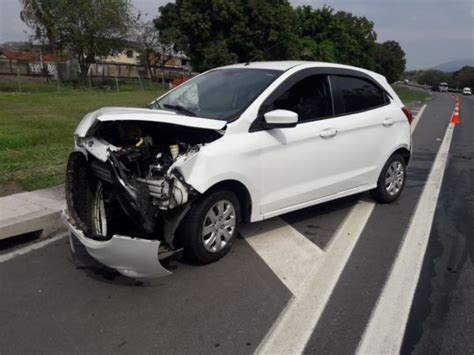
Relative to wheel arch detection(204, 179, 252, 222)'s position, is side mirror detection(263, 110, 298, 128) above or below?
above

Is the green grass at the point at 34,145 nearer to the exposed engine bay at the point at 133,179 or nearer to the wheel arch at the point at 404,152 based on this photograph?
the exposed engine bay at the point at 133,179

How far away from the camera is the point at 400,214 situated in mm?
6047

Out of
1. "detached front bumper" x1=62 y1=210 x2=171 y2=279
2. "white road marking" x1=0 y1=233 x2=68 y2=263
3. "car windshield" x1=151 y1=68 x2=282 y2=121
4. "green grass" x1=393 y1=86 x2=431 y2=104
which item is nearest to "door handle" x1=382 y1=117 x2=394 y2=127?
"car windshield" x1=151 y1=68 x2=282 y2=121

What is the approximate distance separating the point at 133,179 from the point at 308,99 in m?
2.22

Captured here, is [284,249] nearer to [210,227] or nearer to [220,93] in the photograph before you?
[210,227]

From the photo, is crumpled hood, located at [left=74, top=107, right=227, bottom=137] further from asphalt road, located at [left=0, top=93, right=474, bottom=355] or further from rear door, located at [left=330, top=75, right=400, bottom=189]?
rear door, located at [left=330, top=75, right=400, bottom=189]

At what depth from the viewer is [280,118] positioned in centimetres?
434

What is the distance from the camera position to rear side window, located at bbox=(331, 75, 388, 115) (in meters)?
5.39

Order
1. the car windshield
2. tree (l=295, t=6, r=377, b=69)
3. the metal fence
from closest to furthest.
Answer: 1. the car windshield
2. the metal fence
3. tree (l=295, t=6, r=377, b=69)

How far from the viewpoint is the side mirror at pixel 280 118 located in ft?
14.2

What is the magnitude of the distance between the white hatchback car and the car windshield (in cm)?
2

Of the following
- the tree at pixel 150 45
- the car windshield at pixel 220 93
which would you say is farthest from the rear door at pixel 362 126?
the tree at pixel 150 45

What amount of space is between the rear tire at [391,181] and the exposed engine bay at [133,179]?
2823mm

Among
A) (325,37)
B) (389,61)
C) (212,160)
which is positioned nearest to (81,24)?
(325,37)
